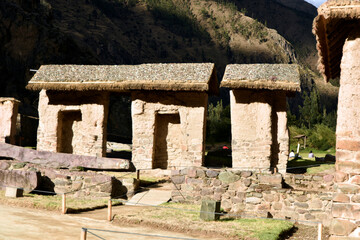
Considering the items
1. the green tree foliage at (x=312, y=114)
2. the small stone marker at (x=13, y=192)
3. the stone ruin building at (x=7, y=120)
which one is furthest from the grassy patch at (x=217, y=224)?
the green tree foliage at (x=312, y=114)

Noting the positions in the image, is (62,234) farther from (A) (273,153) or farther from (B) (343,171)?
(A) (273,153)

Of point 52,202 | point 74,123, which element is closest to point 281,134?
point 74,123

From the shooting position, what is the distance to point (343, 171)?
720 centimetres

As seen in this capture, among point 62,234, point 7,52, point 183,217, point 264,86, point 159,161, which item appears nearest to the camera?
point 62,234

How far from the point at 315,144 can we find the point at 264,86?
1781 centimetres

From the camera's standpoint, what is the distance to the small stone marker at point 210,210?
34.9ft

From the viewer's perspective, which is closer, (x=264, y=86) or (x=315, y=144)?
(x=264, y=86)

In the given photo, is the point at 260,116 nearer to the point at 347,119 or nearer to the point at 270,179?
the point at 270,179

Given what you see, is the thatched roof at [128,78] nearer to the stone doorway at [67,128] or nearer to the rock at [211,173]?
the stone doorway at [67,128]

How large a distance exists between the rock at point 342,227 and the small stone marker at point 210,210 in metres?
3.85

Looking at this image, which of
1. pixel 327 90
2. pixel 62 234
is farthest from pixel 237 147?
pixel 327 90

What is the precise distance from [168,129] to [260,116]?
417 centimetres

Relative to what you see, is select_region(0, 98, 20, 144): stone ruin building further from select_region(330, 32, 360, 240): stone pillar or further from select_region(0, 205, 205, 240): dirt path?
select_region(330, 32, 360, 240): stone pillar

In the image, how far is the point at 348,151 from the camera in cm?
721
